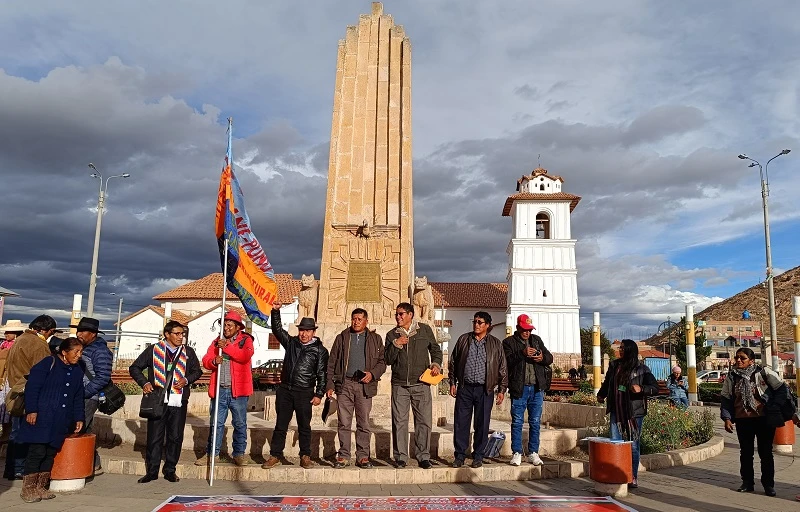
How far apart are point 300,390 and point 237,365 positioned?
782 millimetres

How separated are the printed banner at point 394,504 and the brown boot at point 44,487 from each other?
117cm

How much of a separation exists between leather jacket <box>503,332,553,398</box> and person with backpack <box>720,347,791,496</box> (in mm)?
1867

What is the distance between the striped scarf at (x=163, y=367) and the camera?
611cm

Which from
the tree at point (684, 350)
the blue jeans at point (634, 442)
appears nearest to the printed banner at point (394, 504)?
the blue jeans at point (634, 442)

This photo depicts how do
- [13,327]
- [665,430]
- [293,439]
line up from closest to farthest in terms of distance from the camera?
[293,439], [665,430], [13,327]

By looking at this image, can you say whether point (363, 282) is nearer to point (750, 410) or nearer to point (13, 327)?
point (13, 327)

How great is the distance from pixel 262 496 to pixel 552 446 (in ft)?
13.7

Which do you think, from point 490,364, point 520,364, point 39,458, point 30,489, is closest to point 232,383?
point 39,458

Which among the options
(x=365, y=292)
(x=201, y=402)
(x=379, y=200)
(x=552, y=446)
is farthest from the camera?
(x=201, y=402)

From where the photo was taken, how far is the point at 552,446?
7789mm

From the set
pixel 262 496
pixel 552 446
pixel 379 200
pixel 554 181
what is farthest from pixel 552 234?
pixel 262 496

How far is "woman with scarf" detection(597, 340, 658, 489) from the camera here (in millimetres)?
6035

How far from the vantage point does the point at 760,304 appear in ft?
307

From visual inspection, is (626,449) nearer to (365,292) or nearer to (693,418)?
(693,418)
